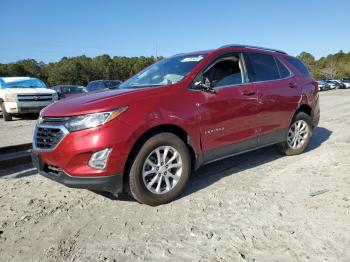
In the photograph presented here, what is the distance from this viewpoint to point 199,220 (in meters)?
3.43

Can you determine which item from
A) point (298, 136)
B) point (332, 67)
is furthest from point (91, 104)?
point (332, 67)

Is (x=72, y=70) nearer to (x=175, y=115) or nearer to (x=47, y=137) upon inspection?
(x=47, y=137)

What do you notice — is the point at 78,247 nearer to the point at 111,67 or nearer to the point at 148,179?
the point at 148,179

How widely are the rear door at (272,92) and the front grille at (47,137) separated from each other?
274cm

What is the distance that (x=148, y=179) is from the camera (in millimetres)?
3834

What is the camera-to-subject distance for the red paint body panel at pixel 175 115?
3467 mm

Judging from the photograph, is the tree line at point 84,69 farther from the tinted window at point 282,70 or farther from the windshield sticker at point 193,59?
the windshield sticker at point 193,59

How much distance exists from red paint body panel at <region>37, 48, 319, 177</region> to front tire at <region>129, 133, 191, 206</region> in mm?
153

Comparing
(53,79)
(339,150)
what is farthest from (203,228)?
(53,79)

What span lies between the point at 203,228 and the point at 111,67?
227ft

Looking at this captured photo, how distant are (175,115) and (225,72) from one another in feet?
3.98

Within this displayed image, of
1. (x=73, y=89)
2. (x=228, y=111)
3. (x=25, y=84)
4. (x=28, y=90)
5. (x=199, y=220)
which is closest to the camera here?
(x=199, y=220)

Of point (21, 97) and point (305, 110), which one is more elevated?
point (21, 97)

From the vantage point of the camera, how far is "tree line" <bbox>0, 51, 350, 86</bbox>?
5733 centimetres
